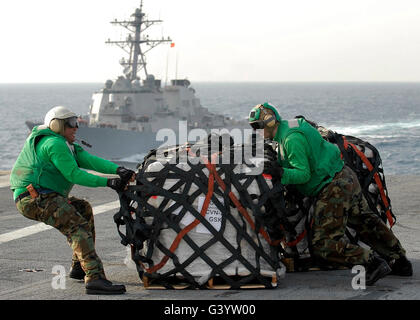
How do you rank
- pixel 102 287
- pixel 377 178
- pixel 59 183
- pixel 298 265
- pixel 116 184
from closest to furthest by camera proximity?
pixel 102 287 → pixel 116 184 → pixel 59 183 → pixel 298 265 → pixel 377 178

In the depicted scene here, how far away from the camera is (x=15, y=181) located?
651cm

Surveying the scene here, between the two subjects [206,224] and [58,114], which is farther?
[58,114]

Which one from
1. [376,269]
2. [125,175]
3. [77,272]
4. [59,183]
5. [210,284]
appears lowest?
[77,272]

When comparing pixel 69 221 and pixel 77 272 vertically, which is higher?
pixel 69 221

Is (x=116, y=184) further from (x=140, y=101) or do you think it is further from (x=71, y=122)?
(x=140, y=101)

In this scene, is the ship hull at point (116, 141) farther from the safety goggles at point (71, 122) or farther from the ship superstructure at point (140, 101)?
the safety goggles at point (71, 122)

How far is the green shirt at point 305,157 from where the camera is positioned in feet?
20.8

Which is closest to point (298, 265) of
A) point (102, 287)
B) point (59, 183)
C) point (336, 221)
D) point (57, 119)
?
point (336, 221)

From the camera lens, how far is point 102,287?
20.6ft

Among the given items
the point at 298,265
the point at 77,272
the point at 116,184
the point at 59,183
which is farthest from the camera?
the point at 298,265

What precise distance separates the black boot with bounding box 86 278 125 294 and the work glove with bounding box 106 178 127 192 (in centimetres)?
86

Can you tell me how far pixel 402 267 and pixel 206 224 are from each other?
211 centimetres

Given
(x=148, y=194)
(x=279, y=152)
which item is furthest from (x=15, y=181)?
(x=279, y=152)
